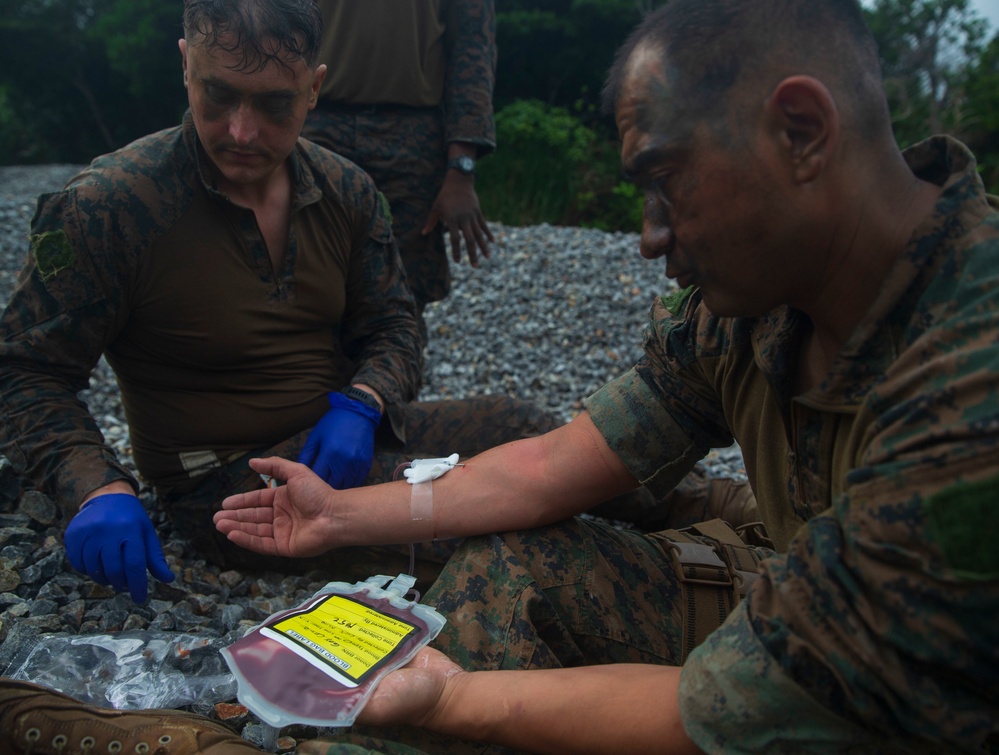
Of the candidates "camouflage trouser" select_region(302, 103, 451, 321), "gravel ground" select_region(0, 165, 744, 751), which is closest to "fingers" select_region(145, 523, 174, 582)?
"gravel ground" select_region(0, 165, 744, 751)

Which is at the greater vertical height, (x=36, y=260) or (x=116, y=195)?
(x=116, y=195)

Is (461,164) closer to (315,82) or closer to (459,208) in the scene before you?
(459,208)

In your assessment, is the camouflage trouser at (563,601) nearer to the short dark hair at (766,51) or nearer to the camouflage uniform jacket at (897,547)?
the camouflage uniform jacket at (897,547)

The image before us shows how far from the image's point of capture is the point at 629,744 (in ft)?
4.91

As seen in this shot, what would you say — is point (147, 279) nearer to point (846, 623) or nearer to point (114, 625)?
point (114, 625)

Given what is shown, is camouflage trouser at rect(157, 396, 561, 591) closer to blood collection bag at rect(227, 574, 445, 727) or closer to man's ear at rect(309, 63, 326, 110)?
blood collection bag at rect(227, 574, 445, 727)

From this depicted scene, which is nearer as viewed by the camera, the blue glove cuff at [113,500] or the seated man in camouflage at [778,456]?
the seated man in camouflage at [778,456]

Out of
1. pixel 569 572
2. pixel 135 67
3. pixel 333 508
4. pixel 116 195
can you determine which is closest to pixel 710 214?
pixel 569 572

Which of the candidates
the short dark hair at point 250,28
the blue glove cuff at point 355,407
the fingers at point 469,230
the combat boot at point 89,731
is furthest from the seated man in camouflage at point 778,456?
the fingers at point 469,230

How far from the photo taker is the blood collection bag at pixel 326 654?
162 centimetres

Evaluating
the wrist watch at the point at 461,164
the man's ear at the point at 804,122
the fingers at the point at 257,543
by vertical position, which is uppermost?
the wrist watch at the point at 461,164

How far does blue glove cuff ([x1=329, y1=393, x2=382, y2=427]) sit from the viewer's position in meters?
2.75

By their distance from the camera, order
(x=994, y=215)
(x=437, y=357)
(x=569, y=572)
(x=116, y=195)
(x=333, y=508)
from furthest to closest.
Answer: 1. (x=437, y=357)
2. (x=116, y=195)
3. (x=333, y=508)
4. (x=569, y=572)
5. (x=994, y=215)

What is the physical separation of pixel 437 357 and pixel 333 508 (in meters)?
3.63
